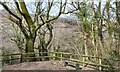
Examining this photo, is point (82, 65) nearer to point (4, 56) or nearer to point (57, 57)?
point (57, 57)

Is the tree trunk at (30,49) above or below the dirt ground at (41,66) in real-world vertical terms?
above

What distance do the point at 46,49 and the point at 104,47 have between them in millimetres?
547

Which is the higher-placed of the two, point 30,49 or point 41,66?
point 30,49

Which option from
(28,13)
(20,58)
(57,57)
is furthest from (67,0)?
(20,58)

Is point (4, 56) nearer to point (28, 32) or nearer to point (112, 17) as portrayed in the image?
point (28, 32)

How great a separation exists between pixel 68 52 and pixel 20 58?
448 millimetres

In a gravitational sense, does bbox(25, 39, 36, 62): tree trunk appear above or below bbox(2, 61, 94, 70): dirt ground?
above

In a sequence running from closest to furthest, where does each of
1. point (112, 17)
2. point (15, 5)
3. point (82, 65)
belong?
point (112, 17)
point (82, 65)
point (15, 5)

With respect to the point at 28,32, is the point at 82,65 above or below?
below

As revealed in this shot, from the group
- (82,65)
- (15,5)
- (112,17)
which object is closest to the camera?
(112,17)

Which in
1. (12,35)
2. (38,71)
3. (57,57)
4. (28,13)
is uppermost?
(28,13)

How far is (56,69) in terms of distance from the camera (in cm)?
211

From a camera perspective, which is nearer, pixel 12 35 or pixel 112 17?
pixel 112 17

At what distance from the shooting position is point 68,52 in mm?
2102
